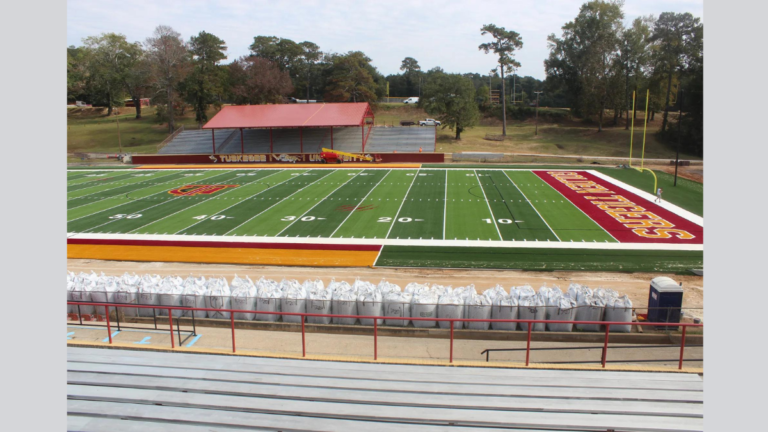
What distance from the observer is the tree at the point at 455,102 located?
189 feet

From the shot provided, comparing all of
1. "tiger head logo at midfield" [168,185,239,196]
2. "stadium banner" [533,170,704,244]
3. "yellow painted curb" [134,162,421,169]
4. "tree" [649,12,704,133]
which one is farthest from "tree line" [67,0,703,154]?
"tiger head logo at midfield" [168,185,239,196]

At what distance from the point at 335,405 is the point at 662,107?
6997cm

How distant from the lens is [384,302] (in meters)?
11.9

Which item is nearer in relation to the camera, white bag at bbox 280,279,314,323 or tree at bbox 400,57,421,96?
white bag at bbox 280,279,314,323

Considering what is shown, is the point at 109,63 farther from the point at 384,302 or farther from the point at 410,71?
the point at 384,302

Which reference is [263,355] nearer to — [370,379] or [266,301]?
[370,379]

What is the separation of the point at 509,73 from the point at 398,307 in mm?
60562

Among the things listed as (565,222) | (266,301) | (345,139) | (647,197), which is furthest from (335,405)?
(345,139)

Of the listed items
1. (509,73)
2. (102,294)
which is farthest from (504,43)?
(102,294)

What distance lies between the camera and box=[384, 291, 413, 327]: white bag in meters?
11.8

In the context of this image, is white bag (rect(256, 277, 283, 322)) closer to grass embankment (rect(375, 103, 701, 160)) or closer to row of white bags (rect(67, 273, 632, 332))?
row of white bags (rect(67, 273, 632, 332))

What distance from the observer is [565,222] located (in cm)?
2344

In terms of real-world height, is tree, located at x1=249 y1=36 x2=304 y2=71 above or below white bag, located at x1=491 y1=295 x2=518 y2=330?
above

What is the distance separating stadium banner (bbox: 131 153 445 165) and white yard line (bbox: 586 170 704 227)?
1573 cm
